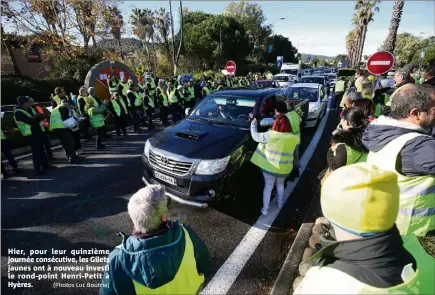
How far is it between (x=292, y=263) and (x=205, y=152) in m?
1.81

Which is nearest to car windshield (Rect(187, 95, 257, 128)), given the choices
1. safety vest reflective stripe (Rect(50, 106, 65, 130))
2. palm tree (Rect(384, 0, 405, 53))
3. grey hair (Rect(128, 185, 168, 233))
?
grey hair (Rect(128, 185, 168, 233))

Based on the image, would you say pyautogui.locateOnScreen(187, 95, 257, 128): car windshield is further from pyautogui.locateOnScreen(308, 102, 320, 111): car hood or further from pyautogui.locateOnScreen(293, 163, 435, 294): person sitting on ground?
pyautogui.locateOnScreen(308, 102, 320, 111): car hood

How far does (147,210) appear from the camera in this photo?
1621 millimetres

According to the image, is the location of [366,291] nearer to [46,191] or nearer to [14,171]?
[46,191]

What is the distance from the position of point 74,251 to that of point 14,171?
3.82 metres

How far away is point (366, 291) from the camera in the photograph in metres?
0.98

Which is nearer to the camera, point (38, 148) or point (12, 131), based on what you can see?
point (38, 148)

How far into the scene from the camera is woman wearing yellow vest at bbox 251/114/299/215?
12.0 ft

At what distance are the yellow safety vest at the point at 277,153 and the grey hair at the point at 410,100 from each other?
1649mm

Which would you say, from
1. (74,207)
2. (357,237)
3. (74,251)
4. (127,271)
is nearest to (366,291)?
(357,237)

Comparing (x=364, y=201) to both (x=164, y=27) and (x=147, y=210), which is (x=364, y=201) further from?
(x=164, y=27)

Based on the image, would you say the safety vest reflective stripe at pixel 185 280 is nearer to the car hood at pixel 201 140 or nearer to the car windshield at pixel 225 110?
the car hood at pixel 201 140

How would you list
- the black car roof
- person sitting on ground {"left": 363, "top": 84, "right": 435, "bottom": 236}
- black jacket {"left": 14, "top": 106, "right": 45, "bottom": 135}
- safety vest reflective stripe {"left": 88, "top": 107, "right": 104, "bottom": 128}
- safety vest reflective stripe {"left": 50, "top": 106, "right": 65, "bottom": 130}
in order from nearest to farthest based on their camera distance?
person sitting on ground {"left": 363, "top": 84, "right": 435, "bottom": 236} → the black car roof → black jacket {"left": 14, "top": 106, "right": 45, "bottom": 135} → safety vest reflective stripe {"left": 50, "top": 106, "right": 65, "bottom": 130} → safety vest reflective stripe {"left": 88, "top": 107, "right": 104, "bottom": 128}

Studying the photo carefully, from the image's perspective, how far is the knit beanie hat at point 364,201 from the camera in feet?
3.42
